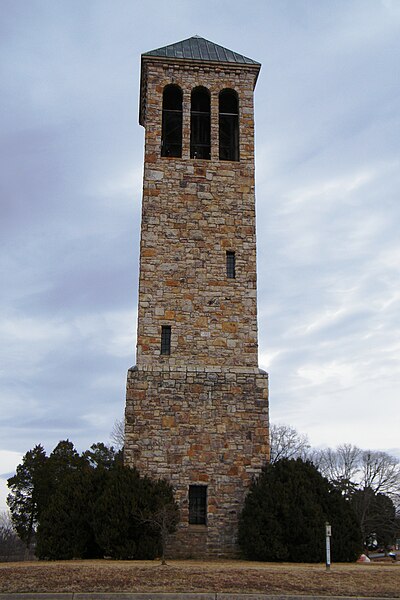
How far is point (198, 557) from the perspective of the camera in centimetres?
1584

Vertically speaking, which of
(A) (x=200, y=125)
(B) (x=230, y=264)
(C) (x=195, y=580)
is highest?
(A) (x=200, y=125)

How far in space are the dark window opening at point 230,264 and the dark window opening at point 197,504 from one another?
20.8 feet

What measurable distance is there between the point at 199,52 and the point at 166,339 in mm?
10933

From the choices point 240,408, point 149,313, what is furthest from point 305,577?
point 149,313

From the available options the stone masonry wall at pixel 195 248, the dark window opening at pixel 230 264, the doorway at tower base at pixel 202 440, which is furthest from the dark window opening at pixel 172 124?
the doorway at tower base at pixel 202 440

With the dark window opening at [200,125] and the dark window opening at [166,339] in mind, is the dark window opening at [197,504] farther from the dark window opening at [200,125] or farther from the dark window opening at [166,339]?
the dark window opening at [200,125]

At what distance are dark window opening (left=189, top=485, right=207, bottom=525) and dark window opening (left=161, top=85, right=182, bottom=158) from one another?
11.8 metres

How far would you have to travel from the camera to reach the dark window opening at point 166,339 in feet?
59.3

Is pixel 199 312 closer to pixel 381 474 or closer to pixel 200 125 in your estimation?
pixel 200 125

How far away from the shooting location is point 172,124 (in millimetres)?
23281

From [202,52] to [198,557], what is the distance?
1685 cm

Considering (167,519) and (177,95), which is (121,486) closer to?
(167,519)

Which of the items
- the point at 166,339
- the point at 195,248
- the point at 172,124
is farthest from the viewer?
the point at 172,124

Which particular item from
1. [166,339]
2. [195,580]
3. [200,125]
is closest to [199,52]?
[200,125]
